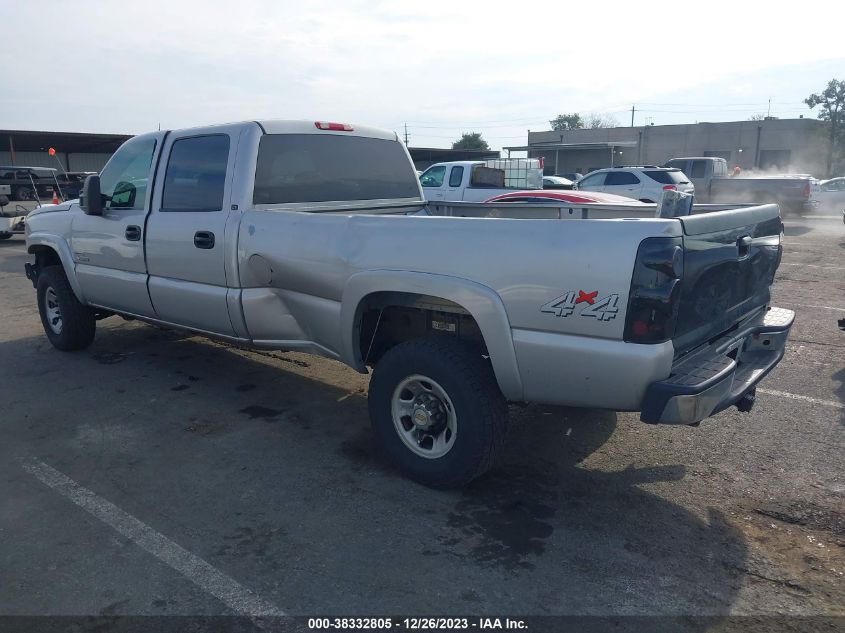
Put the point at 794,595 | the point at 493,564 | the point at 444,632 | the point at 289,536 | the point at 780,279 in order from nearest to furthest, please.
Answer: the point at 444,632 → the point at 794,595 → the point at 493,564 → the point at 289,536 → the point at 780,279

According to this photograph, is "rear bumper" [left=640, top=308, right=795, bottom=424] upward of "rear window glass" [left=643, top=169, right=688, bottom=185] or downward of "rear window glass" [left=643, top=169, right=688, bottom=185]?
downward

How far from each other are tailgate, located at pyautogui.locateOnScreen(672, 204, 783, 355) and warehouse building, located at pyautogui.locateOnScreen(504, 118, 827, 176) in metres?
43.4

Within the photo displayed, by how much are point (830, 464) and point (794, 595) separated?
1.55 meters

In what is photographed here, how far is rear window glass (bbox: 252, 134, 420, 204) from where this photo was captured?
496cm

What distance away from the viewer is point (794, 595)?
2.98 metres

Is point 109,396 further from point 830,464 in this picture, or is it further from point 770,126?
point 770,126

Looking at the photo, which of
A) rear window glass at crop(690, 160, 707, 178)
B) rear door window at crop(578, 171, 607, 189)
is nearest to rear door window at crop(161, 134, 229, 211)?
rear door window at crop(578, 171, 607, 189)

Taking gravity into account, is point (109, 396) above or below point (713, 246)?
below

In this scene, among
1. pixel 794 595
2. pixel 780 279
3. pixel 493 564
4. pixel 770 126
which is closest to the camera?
pixel 794 595

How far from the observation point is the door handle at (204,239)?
4859 millimetres

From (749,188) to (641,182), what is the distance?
5271mm

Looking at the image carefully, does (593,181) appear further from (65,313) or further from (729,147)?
(729,147)

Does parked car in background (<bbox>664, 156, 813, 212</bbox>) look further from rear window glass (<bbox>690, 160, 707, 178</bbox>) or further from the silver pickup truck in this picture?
the silver pickup truck

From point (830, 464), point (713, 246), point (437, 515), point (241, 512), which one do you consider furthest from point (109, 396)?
point (830, 464)
